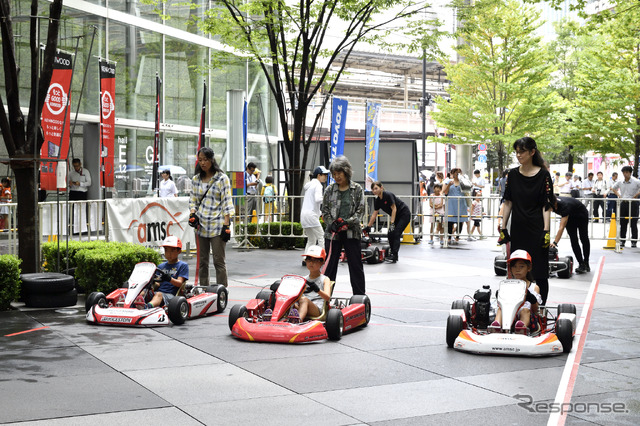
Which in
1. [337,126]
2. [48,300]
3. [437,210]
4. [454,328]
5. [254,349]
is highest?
[337,126]

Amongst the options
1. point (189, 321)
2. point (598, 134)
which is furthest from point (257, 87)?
point (189, 321)

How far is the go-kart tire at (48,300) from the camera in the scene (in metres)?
10.1

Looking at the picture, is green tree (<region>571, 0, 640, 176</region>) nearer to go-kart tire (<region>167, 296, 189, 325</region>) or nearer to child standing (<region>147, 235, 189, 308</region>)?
child standing (<region>147, 235, 189, 308</region>)

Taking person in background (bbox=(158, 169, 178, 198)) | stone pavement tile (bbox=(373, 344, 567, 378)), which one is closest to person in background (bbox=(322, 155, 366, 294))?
stone pavement tile (bbox=(373, 344, 567, 378))

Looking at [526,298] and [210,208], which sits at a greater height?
[210,208]

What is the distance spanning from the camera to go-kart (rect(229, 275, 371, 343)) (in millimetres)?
8016

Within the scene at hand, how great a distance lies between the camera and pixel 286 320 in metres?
8.33

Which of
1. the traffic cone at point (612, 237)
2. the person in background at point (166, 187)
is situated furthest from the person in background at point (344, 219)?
the traffic cone at point (612, 237)

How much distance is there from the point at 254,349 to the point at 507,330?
2.45 meters

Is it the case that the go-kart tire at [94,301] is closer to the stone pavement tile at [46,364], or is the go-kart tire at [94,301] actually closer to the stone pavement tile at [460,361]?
the stone pavement tile at [46,364]

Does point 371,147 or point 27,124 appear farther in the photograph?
point 371,147

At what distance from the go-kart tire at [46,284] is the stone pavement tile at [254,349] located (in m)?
2.72

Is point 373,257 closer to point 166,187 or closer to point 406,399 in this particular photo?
point 166,187

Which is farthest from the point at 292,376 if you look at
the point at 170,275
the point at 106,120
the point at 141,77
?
the point at 141,77
